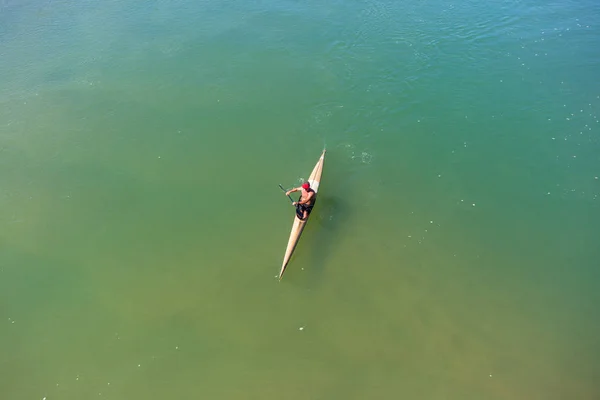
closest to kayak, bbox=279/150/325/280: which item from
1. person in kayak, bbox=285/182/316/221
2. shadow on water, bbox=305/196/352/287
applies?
person in kayak, bbox=285/182/316/221

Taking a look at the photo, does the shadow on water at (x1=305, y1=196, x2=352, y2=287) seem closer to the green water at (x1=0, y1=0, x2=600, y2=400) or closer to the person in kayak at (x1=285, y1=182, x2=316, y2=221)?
the green water at (x1=0, y1=0, x2=600, y2=400)

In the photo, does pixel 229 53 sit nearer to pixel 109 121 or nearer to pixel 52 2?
pixel 109 121

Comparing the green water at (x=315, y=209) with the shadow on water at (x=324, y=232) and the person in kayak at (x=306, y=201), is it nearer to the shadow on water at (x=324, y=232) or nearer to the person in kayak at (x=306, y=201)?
the shadow on water at (x=324, y=232)

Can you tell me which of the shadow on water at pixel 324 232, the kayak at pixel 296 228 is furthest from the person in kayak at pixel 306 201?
the shadow on water at pixel 324 232

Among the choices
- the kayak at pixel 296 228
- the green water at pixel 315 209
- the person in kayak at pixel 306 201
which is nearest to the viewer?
the green water at pixel 315 209

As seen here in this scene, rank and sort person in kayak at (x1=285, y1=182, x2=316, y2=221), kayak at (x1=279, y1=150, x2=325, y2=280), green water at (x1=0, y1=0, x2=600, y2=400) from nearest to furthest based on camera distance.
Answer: green water at (x1=0, y1=0, x2=600, y2=400)
kayak at (x1=279, y1=150, x2=325, y2=280)
person in kayak at (x1=285, y1=182, x2=316, y2=221)

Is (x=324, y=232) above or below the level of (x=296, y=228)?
below

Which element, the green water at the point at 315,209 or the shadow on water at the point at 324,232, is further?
the shadow on water at the point at 324,232

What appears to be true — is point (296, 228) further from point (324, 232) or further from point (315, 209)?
point (315, 209)

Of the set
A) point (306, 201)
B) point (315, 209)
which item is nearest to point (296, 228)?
point (306, 201)
